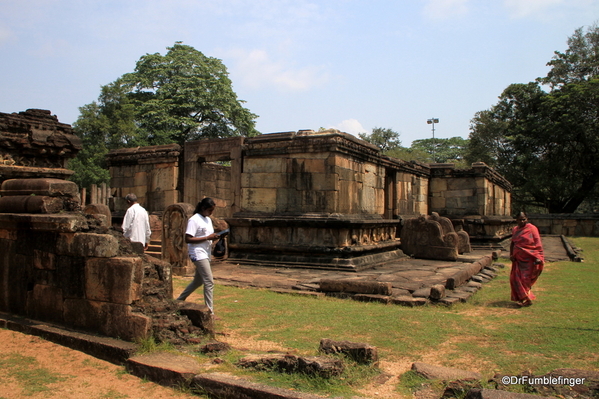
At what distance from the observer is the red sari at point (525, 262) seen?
6.73 meters

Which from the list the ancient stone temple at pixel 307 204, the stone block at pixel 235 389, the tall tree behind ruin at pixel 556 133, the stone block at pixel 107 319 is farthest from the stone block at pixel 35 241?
the tall tree behind ruin at pixel 556 133

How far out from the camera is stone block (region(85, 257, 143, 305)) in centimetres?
429

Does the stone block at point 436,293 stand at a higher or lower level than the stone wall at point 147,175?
lower

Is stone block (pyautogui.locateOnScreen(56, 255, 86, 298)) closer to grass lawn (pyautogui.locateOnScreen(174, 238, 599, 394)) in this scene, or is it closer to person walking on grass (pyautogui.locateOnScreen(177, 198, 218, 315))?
person walking on grass (pyautogui.locateOnScreen(177, 198, 218, 315))

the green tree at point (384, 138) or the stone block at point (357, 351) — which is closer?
the stone block at point (357, 351)

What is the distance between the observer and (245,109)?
32781 mm

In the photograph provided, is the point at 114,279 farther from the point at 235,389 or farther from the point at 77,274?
the point at 235,389

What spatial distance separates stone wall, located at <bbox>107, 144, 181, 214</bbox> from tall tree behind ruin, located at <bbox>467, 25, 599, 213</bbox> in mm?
23794

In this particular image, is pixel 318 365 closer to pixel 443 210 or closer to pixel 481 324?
pixel 481 324

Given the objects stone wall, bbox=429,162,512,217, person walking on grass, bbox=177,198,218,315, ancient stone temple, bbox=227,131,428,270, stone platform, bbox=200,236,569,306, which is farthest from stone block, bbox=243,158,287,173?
stone wall, bbox=429,162,512,217

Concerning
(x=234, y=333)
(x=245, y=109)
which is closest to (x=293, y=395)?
(x=234, y=333)

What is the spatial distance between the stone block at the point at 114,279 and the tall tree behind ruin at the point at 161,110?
2466 centimetres

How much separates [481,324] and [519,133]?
28.9m

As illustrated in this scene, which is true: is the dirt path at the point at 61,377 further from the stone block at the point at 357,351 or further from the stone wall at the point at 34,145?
the stone wall at the point at 34,145
